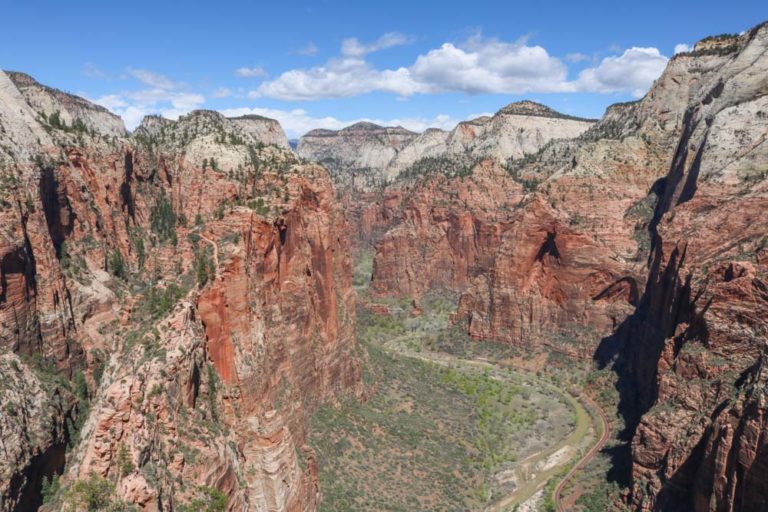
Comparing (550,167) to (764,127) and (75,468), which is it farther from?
(75,468)

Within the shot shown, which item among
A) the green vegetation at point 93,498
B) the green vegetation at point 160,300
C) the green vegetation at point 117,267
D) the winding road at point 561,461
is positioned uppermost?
the green vegetation at point 160,300

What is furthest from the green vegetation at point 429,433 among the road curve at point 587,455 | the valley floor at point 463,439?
the road curve at point 587,455

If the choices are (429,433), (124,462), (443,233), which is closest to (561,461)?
(429,433)

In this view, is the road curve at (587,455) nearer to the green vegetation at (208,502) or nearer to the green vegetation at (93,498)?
the green vegetation at (208,502)

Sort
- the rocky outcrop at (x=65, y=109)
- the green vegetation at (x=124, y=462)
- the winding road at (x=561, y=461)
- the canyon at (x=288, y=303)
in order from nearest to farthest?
the green vegetation at (x=124, y=462), the canyon at (x=288, y=303), the winding road at (x=561, y=461), the rocky outcrop at (x=65, y=109)

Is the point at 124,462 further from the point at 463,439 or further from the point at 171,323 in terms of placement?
the point at 463,439

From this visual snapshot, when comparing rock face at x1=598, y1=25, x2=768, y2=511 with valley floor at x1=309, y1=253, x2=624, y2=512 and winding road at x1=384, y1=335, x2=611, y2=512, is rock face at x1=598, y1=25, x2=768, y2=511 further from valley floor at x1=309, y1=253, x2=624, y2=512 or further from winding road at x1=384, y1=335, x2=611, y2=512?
valley floor at x1=309, y1=253, x2=624, y2=512
